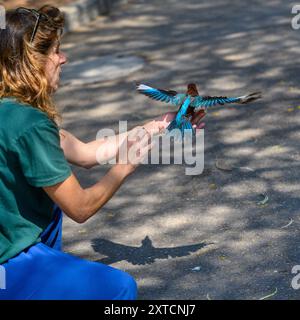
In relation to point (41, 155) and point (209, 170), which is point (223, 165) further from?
point (41, 155)

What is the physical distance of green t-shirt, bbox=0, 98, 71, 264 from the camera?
2992 mm

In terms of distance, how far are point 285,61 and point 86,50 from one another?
6.97ft

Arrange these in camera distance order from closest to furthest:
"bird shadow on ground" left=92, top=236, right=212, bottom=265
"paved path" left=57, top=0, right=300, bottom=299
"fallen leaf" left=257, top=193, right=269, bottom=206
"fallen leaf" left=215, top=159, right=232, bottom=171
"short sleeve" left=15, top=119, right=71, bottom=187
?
1. "short sleeve" left=15, top=119, right=71, bottom=187
2. "paved path" left=57, top=0, right=300, bottom=299
3. "bird shadow on ground" left=92, top=236, right=212, bottom=265
4. "fallen leaf" left=257, top=193, right=269, bottom=206
5. "fallen leaf" left=215, top=159, right=232, bottom=171

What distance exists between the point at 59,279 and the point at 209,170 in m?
2.62

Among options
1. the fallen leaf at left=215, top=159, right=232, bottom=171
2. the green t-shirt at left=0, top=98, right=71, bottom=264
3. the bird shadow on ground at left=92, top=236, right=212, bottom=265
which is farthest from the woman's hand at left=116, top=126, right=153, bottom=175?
the fallen leaf at left=215, top=159, right=232, bottom=171

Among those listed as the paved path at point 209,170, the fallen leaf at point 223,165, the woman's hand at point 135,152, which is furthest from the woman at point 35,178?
the fallen leaf at point 223,165

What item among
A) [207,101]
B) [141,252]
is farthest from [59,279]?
[141,252]

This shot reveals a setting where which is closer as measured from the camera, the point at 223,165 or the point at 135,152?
the point at 135,152

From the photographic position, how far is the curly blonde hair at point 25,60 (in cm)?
308

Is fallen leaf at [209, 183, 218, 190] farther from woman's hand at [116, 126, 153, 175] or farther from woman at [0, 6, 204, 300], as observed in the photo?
woman at [0, 6, 204, 300]

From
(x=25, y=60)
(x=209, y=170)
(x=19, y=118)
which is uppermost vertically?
(x=25, y=60)

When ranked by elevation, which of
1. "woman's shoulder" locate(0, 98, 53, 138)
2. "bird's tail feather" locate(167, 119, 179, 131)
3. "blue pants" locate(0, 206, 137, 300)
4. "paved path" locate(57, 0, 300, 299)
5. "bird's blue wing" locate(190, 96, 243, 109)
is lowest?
"paved path" locate(57, 0, 300, 299)

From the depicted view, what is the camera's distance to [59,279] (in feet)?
9.98

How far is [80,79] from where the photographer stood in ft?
25.4
